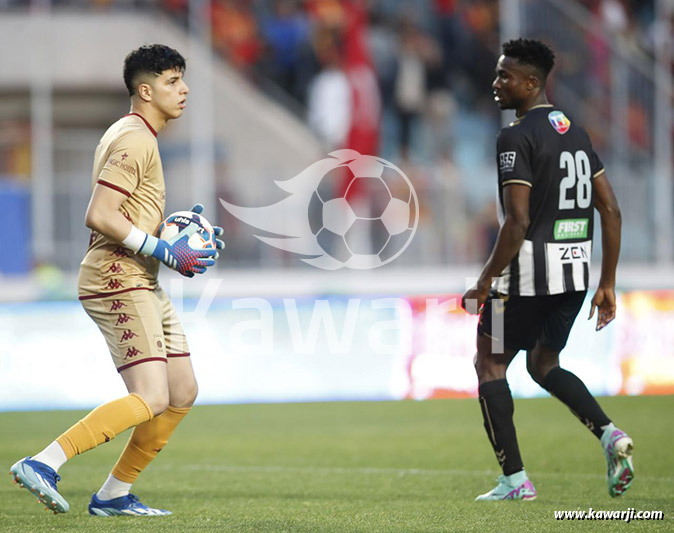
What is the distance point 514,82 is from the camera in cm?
629

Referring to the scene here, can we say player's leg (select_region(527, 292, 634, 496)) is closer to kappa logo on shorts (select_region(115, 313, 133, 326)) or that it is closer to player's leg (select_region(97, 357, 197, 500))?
player's leg (select_region(97, 357, 197, 500))

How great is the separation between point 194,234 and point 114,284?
1.53 ft

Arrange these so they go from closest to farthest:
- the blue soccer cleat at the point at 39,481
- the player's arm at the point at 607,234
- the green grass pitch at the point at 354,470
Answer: the blue soccer cleat at the point at 39,481, the green grass pitch at the point at 354,470, the player's arm at the point at 607,234

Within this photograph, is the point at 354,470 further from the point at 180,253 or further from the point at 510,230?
the point at 180,253

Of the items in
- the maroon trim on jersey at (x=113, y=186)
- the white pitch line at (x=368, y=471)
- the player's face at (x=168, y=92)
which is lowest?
the white pitch line at (x=368, y=471)

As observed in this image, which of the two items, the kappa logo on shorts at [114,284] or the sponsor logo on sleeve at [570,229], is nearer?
the kappa logo on shorts at [114,284]

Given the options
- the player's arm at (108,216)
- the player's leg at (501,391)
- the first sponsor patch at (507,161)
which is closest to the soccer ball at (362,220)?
the player's leg at (501,391)

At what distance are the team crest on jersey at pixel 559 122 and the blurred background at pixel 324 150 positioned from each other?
763 centimetres

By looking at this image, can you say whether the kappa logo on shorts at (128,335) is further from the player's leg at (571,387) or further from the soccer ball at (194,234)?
the player's leg at (571,387)

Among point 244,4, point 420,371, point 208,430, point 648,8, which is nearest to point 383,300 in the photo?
point 420,371

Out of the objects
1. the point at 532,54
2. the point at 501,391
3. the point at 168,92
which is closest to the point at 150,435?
the point at 168,92

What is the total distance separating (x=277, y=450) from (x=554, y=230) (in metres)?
4.05

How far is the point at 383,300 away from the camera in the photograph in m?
14.0

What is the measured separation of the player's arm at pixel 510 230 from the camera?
6.04 m
